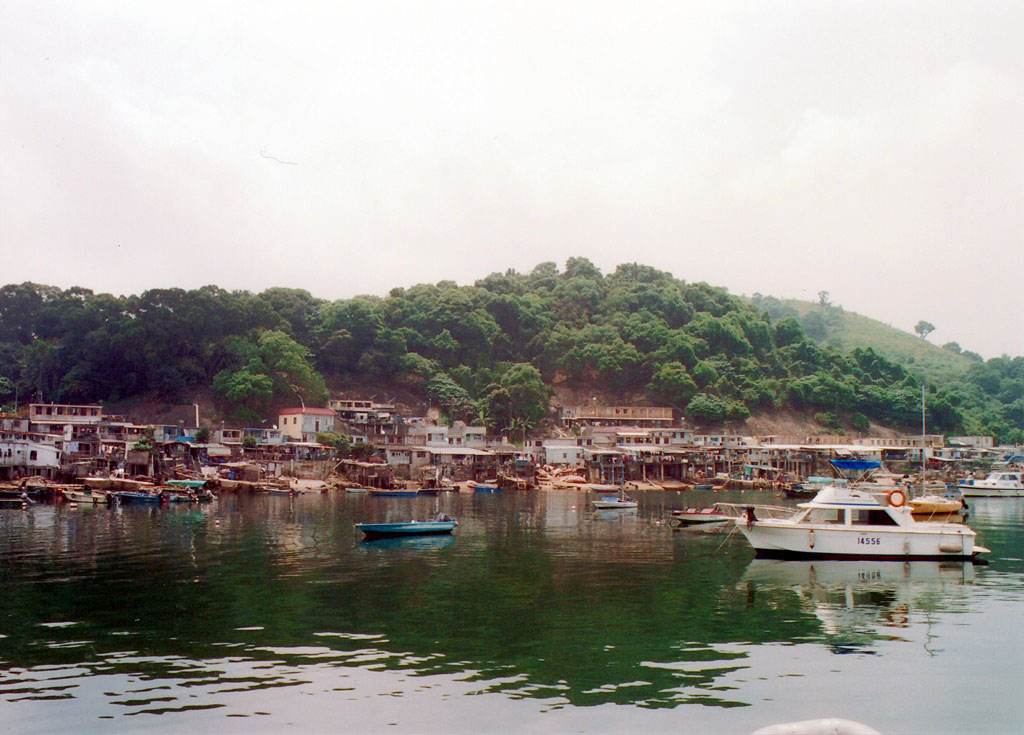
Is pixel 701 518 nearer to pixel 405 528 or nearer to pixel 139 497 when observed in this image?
pixel 405 528

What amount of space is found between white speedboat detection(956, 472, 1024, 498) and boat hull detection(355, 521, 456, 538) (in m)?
70.1

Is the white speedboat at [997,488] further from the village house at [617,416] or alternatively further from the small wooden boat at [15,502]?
the small wooden boat at [15,502]

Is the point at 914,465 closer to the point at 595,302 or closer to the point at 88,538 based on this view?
the point at 595,302

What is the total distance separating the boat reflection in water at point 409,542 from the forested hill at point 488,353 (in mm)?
70281

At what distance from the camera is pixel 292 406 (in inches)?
4651

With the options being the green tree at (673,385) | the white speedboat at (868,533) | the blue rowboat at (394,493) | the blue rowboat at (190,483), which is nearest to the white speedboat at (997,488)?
the green tree at (673,385)

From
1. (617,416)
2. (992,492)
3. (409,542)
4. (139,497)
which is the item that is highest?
(617,416)

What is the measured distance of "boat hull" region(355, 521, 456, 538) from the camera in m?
45.9

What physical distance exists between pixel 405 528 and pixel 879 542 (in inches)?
941

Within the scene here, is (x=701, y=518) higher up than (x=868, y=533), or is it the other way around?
(x=868, y=533)

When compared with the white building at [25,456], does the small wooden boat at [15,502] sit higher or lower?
lower

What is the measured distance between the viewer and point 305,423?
347ft

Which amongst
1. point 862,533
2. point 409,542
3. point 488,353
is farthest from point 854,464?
point 488,353

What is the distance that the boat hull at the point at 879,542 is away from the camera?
1393 inches
